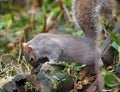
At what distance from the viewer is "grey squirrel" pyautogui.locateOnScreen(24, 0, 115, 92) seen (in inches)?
168

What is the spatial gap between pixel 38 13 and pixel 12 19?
16.3 inches

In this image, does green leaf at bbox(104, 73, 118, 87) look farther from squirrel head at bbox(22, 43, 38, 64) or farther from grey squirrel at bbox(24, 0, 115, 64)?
squirrel head at bbox(22, 43, 38, 64)

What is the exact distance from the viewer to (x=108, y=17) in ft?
15.0

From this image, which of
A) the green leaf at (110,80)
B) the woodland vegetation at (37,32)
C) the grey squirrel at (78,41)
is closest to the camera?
the green leaf at (110,80)

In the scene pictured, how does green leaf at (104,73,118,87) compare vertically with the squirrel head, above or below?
below

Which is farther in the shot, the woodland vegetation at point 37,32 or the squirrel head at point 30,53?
the squirrel head at point 30,53

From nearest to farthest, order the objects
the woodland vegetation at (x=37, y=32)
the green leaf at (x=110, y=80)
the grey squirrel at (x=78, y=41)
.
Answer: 1. the green leaf at (x=110, y=80)
2. the woodland vegetation at (x=37, y=32)
3. the grey squirrel at (x=78, y=41)

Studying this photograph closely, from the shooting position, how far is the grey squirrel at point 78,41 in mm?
4277

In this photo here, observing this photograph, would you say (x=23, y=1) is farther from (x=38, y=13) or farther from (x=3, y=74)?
(x=3, y=74)

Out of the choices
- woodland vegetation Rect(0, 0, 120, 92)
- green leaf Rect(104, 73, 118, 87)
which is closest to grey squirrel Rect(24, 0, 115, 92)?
woodland vegetation Rect(0, 0, 120, 92)

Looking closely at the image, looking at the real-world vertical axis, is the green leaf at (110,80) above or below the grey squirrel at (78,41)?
below

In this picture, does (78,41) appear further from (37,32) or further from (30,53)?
(37,32)

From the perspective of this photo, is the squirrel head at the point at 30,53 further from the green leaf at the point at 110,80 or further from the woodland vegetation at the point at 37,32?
the green leaf at the point at 110,80

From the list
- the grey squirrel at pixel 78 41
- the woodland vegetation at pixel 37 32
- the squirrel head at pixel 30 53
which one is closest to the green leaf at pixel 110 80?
the woodland vegetation at pixel 37 32
